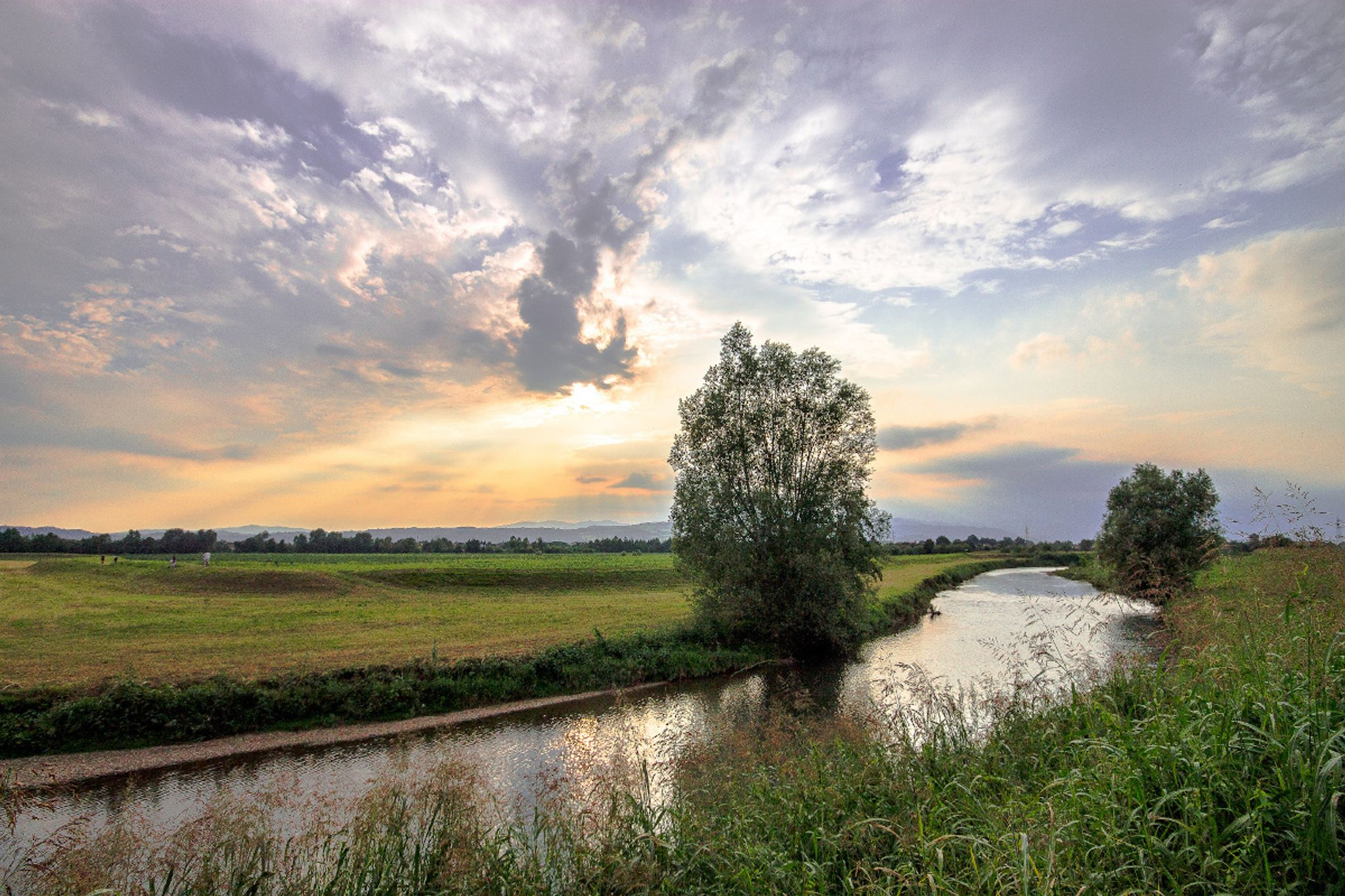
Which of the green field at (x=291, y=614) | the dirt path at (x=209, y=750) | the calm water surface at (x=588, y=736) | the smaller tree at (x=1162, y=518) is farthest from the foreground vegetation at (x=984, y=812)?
the smaller tree at (x=1162, y=518)

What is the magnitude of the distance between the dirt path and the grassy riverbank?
1.21 ft

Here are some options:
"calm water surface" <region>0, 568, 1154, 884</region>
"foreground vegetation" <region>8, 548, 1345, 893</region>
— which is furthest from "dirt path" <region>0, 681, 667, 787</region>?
"foreground vegetation" <region>8, 548, 1345, 893</region>

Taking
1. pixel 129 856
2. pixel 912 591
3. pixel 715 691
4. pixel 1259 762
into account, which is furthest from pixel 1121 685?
pixel 912 591

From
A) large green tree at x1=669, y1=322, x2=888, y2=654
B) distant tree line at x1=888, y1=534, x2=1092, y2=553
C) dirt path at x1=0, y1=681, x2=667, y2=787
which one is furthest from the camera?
distant tree line at x1=888, y1=534, x2=1092, y2=553

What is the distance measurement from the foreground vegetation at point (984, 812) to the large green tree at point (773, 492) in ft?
60.1

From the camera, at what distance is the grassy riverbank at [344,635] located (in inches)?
610

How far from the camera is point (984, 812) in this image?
Result: 5223mm

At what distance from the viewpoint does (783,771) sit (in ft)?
25.0

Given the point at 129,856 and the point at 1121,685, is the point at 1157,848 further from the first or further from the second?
the point at 129,856

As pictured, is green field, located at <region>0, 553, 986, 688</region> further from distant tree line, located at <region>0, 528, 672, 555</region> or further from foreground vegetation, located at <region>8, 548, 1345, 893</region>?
distant tree line, located at <region>0, 528, 672, 555</region>

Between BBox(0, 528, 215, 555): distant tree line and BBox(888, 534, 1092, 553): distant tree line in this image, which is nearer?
BBox(0, 528, 215, 555): distant tree line

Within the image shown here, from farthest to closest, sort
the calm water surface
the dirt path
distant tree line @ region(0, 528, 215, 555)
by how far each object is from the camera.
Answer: distant tree line @ region(0, 528, 215, 555) < the dirt path < the calm water surface

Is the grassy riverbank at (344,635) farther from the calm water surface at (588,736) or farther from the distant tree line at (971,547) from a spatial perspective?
the distant tree line at (971,547)

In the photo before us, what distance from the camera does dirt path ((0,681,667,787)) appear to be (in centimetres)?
1351
